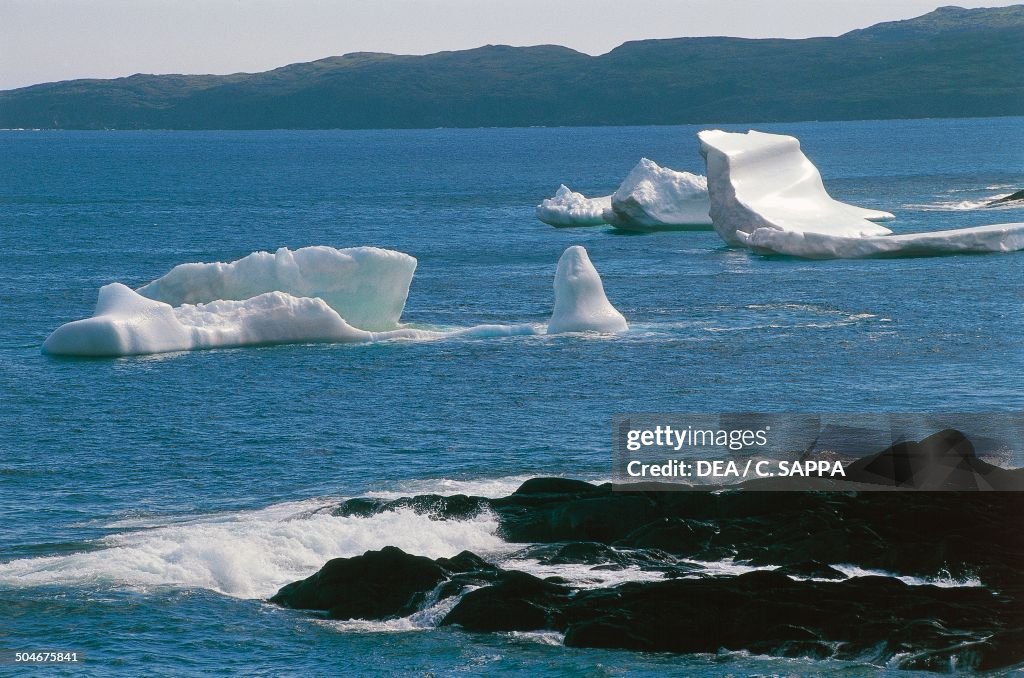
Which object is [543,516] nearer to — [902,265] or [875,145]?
[902,265]

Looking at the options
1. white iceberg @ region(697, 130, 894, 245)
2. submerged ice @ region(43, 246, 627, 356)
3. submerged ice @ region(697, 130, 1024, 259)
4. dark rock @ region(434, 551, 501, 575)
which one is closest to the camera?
dark rock @ region(434, 551, 501, 575)

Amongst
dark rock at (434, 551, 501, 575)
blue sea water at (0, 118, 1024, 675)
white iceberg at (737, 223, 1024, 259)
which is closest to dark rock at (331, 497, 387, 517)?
blue sea water at (0, 118, 1024, 675)

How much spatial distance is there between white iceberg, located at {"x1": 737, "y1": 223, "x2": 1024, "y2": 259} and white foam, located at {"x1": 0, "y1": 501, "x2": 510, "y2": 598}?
36.3 metres

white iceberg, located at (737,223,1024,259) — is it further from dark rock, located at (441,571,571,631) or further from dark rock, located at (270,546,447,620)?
dark rock, located at (441,571,571,631)

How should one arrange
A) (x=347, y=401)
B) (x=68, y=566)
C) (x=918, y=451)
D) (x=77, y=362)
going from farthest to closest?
(x=77, y=362) < (x=347, y=401) < (x=918, y=451) < (x=68, y=566)

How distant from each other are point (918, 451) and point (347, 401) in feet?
46.5

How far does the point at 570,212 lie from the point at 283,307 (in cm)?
3648

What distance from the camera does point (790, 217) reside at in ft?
202

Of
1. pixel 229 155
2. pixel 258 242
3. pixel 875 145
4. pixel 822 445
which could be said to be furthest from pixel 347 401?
pixel 229 155

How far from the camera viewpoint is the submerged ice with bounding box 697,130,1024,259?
190 ft

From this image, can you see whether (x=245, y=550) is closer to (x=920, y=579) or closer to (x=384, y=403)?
(x=920, y=579)

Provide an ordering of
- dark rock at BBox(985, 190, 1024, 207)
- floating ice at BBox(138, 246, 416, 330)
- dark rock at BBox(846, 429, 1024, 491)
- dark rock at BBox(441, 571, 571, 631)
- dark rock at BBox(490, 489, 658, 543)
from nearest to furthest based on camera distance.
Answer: dark rock at BBox(441, 571, 571, 631)
dark rock at BBox(490, 489, 658, 543)
dark rock at BBox(846, 429, 1024, 491)
floating ice at BBox(138, 246, 416, 330)
dark rock at BBox(985, 190, 1024, 207)

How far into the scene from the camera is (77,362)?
130ft

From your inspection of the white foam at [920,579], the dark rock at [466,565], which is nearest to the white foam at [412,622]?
the dark rock at [466,565]
